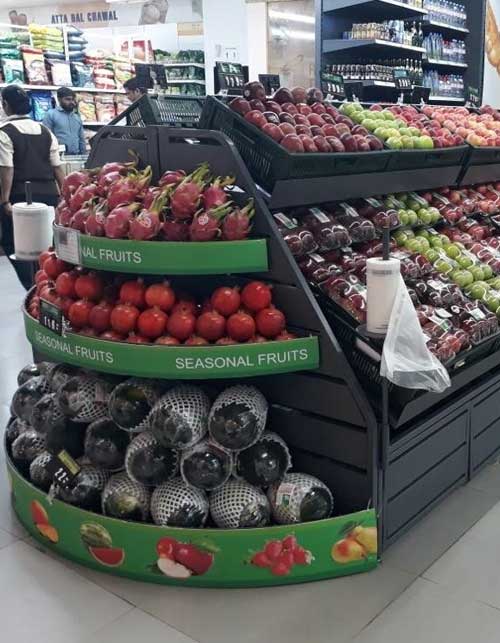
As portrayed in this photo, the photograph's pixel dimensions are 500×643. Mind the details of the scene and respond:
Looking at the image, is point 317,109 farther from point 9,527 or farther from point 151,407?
point 9,527

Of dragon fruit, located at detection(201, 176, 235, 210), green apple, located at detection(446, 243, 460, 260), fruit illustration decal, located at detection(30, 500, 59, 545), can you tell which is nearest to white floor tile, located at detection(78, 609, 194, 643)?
fruit illustration decal, located at detection(30, 500, 59, 545)

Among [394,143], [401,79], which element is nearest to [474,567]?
[394,143]

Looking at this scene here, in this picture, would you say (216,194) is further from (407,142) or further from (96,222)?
(407,142)

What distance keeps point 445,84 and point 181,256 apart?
8.36 meters

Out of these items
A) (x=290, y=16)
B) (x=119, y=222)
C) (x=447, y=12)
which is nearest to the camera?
(x=119, y=222)

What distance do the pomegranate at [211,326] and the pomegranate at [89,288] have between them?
414 mm

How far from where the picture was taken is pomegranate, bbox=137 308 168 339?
236cm

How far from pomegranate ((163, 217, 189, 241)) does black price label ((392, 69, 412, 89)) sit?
16.2ft

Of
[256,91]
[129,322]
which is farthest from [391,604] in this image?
[256,91]

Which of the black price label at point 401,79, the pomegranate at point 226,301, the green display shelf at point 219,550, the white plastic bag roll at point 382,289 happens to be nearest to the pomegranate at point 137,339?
the pomegranate at point 226,301

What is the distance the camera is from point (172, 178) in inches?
101

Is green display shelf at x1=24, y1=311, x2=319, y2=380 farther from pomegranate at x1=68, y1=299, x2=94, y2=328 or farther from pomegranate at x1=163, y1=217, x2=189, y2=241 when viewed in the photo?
pomegranate at x1=163, y1=217, x2=189, y2=241

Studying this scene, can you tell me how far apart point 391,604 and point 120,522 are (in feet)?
2.91

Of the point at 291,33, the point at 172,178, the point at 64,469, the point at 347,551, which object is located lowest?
the point at 347,551
